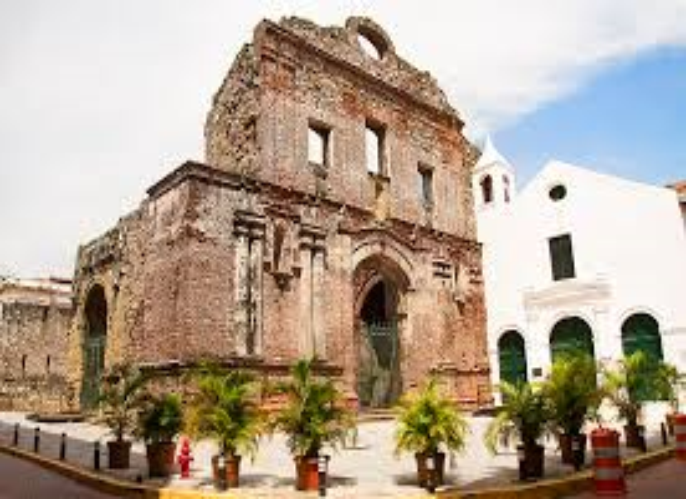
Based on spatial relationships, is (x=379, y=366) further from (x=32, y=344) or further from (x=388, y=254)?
(x=32, y=344)

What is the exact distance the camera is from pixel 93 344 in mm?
19125

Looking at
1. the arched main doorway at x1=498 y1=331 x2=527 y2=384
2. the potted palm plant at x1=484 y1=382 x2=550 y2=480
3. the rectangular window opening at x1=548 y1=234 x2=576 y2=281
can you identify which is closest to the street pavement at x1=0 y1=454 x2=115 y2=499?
the potted palm plant at x1=484 y1=382 x2=550 y2=480

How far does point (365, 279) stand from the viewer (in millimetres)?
18938

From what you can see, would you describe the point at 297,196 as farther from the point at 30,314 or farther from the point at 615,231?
the point at 30,314

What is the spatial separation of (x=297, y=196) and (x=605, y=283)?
461 inches

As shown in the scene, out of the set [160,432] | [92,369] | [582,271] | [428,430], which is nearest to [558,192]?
[582,271]

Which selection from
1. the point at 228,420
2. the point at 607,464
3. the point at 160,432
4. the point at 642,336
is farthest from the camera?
the point at 642,336

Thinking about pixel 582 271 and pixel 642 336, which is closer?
pixel 642 336

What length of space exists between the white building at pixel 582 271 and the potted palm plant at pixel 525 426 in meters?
14.3

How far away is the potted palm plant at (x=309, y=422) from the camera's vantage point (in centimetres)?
748

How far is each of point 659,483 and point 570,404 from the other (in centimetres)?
149

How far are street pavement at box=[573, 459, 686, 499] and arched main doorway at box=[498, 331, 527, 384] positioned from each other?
45.6ft

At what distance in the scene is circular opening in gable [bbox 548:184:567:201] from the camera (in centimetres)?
2434

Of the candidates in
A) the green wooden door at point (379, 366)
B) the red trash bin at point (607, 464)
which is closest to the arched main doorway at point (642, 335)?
the green wooden door at point (379, 366)
